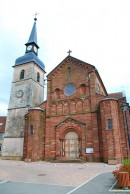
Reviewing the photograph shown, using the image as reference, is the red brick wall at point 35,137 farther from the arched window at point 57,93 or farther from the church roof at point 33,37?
the church roof at point 33,37

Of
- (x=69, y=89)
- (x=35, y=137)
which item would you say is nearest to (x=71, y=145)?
(x=35, y=137)

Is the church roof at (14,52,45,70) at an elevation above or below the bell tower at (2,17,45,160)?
above

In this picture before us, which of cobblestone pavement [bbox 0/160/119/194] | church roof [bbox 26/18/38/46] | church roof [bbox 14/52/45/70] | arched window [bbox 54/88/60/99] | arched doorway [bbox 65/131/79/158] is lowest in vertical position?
cobblestone pavement [bbox 0/160/119/194]

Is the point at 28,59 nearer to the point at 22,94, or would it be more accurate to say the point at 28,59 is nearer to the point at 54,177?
the point at 22,94

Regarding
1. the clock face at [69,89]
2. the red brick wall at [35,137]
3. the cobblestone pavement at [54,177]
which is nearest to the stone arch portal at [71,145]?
the red brick wall at [35,137]

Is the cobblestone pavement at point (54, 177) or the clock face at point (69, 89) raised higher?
the clock face at point (69, 89)

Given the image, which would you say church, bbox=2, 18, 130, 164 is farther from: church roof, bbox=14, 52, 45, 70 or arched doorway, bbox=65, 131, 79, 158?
church roof, bbox=14, 52, 45, 70

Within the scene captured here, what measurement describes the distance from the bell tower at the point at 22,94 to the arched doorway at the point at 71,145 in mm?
8026

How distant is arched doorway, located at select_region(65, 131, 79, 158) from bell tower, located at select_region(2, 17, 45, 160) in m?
8.03

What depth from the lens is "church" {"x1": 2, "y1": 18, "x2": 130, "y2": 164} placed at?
20.5 m

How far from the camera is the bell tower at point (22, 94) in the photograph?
27406 mm

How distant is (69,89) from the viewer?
25.8 metres

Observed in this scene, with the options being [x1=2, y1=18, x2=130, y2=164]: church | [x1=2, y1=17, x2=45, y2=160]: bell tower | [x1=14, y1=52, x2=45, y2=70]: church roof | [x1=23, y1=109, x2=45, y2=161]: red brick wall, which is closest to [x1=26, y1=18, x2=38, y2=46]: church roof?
[x1=2, y1=17, x2=45, y2=160]: bell tower

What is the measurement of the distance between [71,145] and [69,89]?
8.33m
